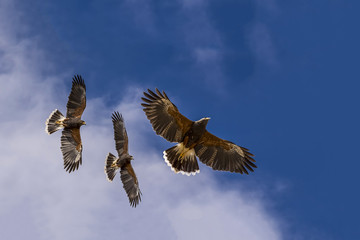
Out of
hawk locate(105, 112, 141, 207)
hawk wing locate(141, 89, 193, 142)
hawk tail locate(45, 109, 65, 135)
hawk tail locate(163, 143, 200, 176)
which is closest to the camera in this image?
hawk wing locate(141, 89, 193, 142)

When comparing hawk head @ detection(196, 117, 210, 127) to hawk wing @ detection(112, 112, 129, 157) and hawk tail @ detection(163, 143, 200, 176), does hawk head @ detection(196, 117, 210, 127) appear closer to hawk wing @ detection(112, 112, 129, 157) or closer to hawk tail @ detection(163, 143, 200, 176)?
hawk tail @ detection(163, 143, 200, 176)

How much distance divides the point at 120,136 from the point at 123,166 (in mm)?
1010

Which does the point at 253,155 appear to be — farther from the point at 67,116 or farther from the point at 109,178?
the point at 67,116

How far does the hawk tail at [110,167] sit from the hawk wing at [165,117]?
296 cm

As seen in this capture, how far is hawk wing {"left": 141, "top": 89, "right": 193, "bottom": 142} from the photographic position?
14.5 metres

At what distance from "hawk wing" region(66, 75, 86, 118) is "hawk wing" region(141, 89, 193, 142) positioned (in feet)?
12.3

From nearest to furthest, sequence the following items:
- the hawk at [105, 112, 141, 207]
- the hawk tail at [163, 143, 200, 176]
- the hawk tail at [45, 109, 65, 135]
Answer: the hawk tail at [163, 143, 200, 176]
the hawk at [105, 112, 141, 207]
the hawk tail at [45, 109, 65, 135]

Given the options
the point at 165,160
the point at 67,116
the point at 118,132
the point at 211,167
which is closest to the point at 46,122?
the point at 67,116

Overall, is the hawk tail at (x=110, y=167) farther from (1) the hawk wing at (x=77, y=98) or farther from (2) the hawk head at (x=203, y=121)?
(2) the hawk head at (x=203, y=121)

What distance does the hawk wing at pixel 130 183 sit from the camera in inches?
667

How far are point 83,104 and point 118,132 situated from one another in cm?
173

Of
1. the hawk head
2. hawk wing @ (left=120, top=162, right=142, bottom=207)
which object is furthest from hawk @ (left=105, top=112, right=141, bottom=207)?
the hawk head

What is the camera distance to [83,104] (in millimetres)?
17562

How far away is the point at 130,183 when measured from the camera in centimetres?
1709
